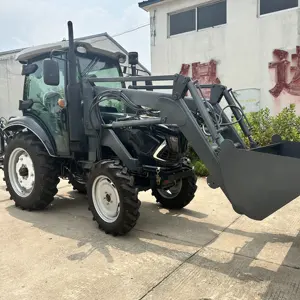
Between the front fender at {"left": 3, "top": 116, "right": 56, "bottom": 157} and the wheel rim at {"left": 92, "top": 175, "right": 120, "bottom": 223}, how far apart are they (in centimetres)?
99

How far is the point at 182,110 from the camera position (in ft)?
12.3

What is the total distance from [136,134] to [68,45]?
1.50 meters

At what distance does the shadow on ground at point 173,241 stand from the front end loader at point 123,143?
0.65 feet

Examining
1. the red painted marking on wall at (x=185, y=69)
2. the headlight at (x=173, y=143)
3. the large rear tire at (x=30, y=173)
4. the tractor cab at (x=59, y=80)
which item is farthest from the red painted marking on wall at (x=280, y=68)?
the large rear tire at (x=30, y=173)

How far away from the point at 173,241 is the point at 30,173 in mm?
2482

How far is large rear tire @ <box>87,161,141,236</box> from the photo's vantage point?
3940 mm

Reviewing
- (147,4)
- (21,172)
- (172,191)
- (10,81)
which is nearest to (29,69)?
(21,172)

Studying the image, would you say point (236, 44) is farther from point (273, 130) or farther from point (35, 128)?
point (35, 128)

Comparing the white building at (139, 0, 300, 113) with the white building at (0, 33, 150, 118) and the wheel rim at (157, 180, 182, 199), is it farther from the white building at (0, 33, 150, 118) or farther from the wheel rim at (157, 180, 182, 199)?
the wheel rim at (157, 180, 182, 199)

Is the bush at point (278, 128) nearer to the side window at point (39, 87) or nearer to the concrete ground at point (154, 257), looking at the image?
the concrete ground at point (154, 257)

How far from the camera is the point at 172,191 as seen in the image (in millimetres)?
5230

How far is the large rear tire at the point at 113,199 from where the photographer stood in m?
3.94

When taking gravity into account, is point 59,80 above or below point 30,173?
above

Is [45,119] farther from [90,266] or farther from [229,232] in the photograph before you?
[229,232]
